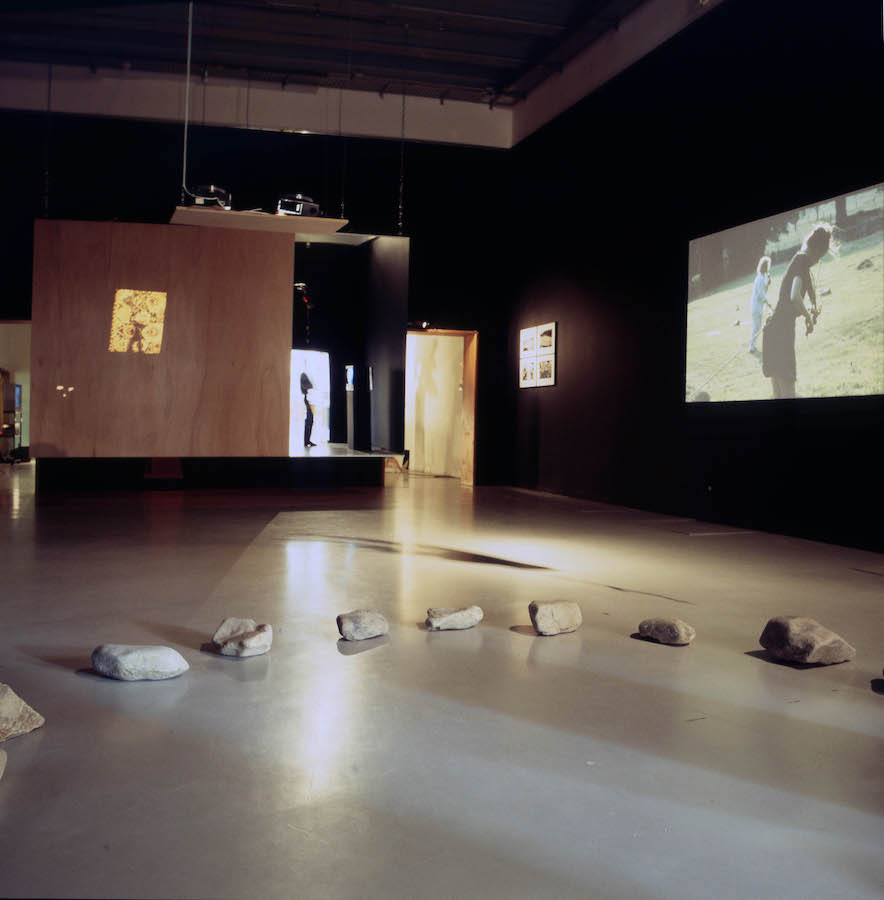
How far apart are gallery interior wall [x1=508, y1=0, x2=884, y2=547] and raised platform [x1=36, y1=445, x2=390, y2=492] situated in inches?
80.7

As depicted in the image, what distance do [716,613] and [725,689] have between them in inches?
43.2

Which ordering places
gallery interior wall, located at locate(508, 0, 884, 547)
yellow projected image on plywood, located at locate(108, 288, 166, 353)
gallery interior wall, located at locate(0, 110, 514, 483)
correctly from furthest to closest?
gallery interior wall, located at locate(0, 110, 514, 483) → yellow projected image on plywood, located at locate(108, 288, 166, 353) → gallery interior wall, located at locate(508, 0, 884, 547)

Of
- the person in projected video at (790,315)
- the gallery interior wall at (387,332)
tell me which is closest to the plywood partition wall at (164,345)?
the gallery interior wall at (387,332)

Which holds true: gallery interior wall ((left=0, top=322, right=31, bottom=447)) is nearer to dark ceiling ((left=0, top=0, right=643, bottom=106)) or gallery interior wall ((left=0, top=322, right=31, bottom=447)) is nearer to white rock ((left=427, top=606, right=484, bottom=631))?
dark ceiling ((left=0, top=0, right=643, bottom=106))

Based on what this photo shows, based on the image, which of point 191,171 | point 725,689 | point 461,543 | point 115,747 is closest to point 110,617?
point 115,747

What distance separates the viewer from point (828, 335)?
18.9ft

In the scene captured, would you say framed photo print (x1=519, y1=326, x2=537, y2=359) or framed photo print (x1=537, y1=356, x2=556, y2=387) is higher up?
framed photo print (x1=519, y1=326, x2=537, y2=359)

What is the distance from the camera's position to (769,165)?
6371 mm

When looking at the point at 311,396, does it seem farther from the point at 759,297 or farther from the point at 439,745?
the point at 439,745

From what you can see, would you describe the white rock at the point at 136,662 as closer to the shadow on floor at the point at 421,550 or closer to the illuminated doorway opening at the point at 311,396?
the shadow on floor at the point at 421,550

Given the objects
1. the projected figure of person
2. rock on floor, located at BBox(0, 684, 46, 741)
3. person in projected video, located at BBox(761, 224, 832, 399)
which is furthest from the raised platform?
rock on floor, located at BBox(0, 684, 46, 741)

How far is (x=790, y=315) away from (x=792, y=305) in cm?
7

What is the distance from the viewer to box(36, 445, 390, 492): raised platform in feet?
31.0

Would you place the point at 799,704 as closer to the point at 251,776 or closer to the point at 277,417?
the point at 251,776
